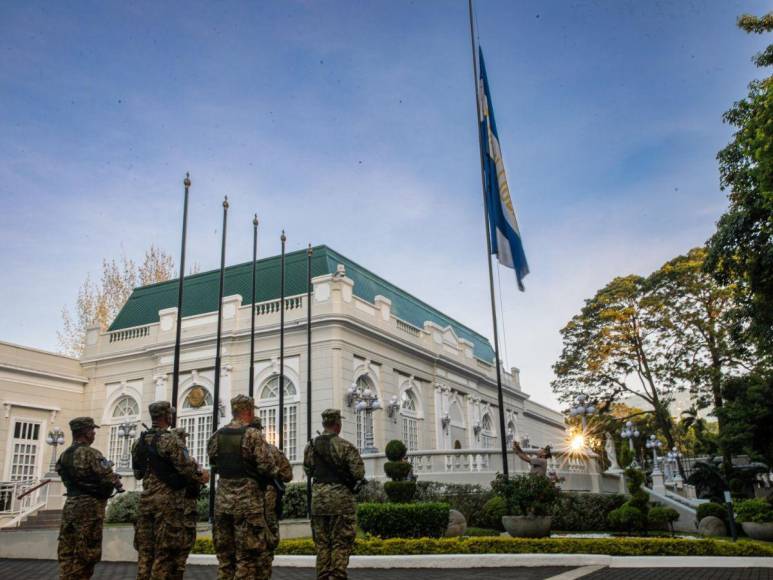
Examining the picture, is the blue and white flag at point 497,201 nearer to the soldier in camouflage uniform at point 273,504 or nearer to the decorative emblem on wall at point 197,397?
the soldier in camouflage uniform at point 273,504

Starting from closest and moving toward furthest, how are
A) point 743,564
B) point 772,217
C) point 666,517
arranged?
point 743,564 < point 772,217 < point 666,517

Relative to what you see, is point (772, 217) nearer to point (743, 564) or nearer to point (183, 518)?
point (743, 564)

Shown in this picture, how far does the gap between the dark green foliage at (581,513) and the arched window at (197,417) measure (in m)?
14.7

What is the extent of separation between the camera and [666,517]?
58.3ft

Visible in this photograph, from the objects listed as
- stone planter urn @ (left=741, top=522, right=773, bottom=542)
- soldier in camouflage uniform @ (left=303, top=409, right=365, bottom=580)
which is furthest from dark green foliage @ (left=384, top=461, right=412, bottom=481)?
stone planter urn @ (left=741, top=522, right=773, bottom=542)

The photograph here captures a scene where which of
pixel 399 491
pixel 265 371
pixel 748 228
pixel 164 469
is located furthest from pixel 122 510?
pixel 748 228

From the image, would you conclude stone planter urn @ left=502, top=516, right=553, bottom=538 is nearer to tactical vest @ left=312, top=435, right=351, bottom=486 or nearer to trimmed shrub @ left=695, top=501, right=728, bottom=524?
tactical vest @ left=312, top=435, right=351, bottom=486

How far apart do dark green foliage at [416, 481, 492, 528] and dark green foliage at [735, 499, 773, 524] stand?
22.2ft

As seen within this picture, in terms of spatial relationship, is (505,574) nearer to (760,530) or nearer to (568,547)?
(568,547)

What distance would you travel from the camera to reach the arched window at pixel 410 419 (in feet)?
97.9

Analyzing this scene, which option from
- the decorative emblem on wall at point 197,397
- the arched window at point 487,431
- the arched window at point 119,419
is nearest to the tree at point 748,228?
the arched window at point 487,431

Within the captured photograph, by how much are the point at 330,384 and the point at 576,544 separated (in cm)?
1410

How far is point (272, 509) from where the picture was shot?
281 inches

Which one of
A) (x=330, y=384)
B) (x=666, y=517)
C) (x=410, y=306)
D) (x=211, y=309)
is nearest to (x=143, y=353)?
(x=211, y=309)
